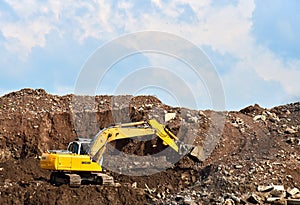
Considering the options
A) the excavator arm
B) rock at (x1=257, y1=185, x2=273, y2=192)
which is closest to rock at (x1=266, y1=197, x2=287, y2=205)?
rock at (x1=257, y1=185, x2=273, y2=192)

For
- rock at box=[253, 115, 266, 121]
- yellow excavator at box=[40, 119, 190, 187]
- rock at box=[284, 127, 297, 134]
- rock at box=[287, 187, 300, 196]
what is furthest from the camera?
rock at box=[253, 115, 266, 121]

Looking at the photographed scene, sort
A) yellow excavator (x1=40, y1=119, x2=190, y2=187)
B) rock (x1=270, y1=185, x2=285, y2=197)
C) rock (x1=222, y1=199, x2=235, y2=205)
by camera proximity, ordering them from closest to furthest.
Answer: rock (x1=222, y1=199, x2=235, y2=205)
rock (x1=270, y1=185, x2=285, y2=197)
yellow excavator (x1=40, y1=119, x2=190, y2=187)

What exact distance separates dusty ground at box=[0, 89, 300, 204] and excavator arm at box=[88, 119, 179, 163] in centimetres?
113

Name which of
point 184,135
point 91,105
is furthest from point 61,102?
point 184,135

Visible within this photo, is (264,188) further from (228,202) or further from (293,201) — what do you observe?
(228,202)

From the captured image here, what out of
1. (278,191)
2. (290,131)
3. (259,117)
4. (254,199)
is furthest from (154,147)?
(254,199)

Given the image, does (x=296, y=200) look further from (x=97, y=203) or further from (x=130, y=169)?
(x=130, y=169)

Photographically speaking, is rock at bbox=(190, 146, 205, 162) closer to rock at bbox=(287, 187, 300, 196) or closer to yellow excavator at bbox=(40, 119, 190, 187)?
yellow excavator at bbox=(40, 119, 190, 187)

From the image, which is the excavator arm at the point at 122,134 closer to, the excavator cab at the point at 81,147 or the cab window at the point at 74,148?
the excavator cab at the point at 81,147

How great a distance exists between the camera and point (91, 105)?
2359 cm

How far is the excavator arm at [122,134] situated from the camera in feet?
49.2

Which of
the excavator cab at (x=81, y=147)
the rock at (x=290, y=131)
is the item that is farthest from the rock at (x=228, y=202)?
the rock at (x=290, y=131)

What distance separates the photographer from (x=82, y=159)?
1471cm

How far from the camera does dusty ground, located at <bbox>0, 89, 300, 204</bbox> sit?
1424 cm
